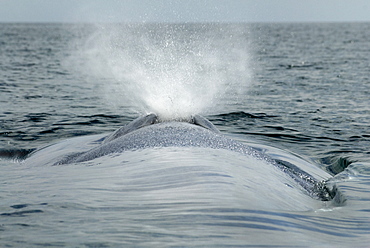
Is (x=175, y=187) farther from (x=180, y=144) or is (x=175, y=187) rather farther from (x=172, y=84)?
(x=172, y=84)


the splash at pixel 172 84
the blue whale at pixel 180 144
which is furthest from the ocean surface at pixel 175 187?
the blue whale at pixel 180 144

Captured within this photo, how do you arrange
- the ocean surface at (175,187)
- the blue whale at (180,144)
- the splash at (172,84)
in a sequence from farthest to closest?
the splash at (172,84), the blue whale at (180,144), the ocean surface at (175,187)

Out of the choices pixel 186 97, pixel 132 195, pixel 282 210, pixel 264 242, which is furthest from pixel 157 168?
pixel 186 97

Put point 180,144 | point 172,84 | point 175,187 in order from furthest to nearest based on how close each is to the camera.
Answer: point 172,84 → point 180,144 → point 175,187

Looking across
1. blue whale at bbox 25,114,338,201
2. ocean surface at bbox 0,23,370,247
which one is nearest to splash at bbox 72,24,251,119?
ocean surface at bbox 0,23,370,247

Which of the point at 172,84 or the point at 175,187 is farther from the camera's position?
the point at 172,84

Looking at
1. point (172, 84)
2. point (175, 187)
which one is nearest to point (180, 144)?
point (175, 187)

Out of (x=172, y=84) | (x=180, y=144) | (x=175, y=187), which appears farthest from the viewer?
(x=172, y=84)

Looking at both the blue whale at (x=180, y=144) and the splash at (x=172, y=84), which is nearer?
the blue whale at (x=180, y=144)

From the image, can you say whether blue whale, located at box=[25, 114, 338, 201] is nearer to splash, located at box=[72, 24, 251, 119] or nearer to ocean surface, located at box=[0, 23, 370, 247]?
ocean surface, located at box=[0, 23, 370, 247]

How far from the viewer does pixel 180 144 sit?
679 centimetres

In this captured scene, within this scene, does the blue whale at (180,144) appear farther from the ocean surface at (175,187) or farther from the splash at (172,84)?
the splash at (172,84)

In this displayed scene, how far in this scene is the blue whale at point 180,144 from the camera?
6883 millimetres

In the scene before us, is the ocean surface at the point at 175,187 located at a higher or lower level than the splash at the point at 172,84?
lower
